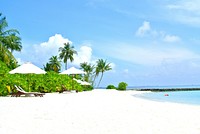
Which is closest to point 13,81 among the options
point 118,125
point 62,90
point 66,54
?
point 62,90

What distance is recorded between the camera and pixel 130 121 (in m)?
8.19

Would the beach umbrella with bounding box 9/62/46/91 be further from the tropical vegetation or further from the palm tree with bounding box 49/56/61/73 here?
the palm tree with bounding box 49/56/61/73

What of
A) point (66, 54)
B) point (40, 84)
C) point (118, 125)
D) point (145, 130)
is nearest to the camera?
point (145, 130)

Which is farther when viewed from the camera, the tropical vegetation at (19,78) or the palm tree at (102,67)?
the palm tree at (102,67)

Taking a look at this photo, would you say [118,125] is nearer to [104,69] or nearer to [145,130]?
[145,130]

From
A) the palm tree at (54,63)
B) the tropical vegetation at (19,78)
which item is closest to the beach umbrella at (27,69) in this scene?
the tropical vegetation at (19,78)

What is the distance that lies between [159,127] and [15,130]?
3.26m

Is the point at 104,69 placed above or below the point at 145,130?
above

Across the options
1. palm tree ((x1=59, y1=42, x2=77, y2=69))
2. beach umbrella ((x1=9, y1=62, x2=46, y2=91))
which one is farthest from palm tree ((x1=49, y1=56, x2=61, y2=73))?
beach umbrella ((x1=9, y1=62, x2=46, y2=91))

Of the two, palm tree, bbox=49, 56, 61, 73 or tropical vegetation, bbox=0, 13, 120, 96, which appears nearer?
tropical vegetation, bbox=0, 13, 120, 96

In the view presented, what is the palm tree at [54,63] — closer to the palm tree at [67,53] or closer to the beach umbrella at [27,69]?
the palm tree at [67,53]

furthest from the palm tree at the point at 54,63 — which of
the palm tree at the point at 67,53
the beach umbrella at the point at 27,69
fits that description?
the beach umbrella at the point at 27,69

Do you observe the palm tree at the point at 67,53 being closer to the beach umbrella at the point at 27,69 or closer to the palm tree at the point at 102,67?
the palm tree at the point at 102,67

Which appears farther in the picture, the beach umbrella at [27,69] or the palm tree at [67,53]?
the palm tree at [67,53]
